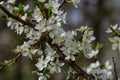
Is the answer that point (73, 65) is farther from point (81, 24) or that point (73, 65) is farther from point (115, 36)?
point (81, 24)

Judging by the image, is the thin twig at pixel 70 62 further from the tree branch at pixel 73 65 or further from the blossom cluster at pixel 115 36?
the blossom cluster at pixel 115 36

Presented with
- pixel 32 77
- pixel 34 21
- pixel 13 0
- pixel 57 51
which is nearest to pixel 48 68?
pixel 57 51

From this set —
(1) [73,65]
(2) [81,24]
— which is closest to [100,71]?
(1) [73,65]

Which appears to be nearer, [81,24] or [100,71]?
[100,71]

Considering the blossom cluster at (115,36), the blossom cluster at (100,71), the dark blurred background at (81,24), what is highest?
the dark blurred background at (81,24)

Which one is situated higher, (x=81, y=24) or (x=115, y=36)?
(x=81, y=24)

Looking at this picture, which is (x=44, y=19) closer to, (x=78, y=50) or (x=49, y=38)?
(x=49, y=38)

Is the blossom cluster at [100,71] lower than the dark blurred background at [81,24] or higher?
lower

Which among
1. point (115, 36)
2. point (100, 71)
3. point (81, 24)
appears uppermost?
point (81, 24)

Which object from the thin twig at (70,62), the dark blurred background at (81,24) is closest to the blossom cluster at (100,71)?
the thin twig at (70,62)

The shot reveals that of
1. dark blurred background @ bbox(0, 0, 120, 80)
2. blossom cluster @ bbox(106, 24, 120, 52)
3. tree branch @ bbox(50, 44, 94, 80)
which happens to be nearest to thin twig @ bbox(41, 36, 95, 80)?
tree branch @ bbox(50, 44, 94, 80)

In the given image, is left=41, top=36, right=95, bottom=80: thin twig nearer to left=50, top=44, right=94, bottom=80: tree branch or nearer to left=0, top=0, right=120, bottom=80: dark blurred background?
left=50, top=44, right=94, bottom=80: tree branch
